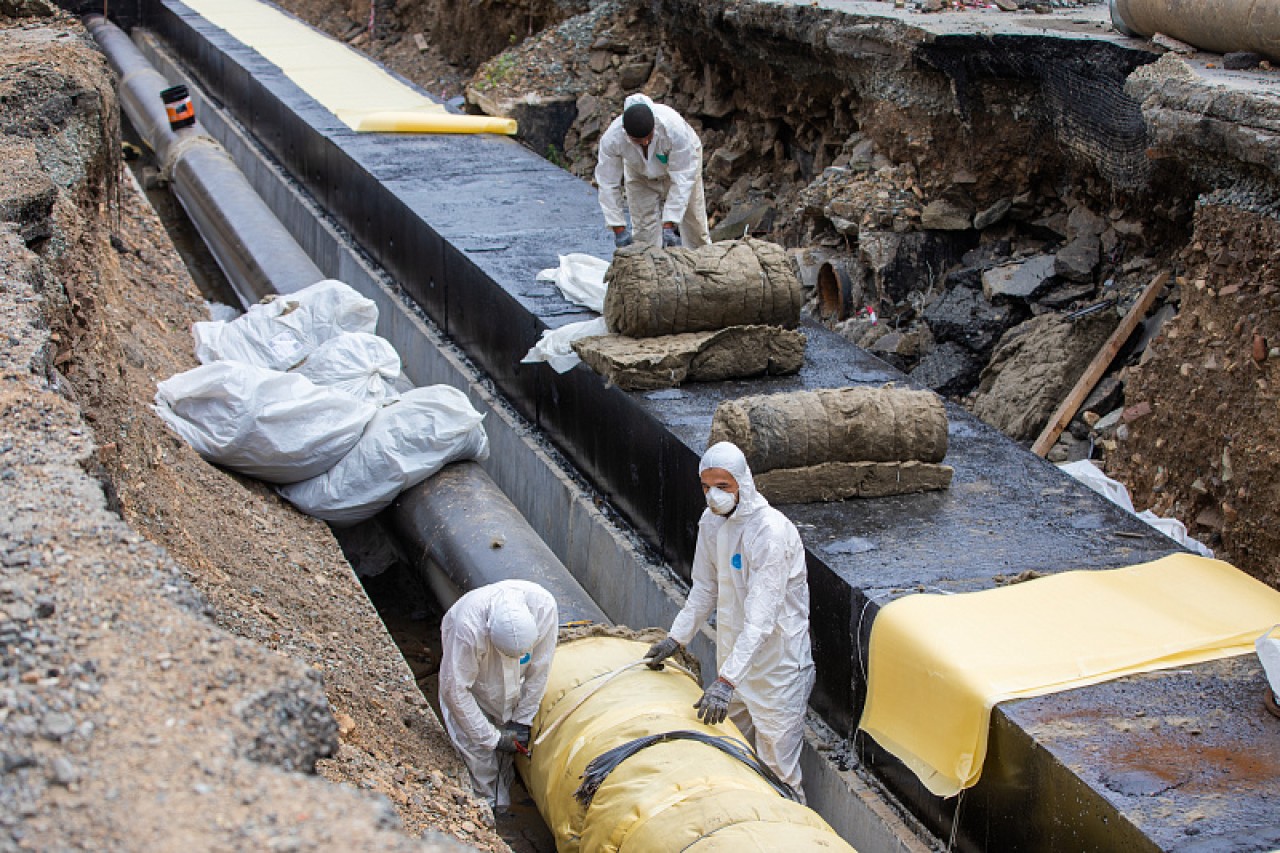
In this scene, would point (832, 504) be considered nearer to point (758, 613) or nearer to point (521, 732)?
point (758, 613)

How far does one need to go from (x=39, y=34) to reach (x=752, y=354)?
272 inches

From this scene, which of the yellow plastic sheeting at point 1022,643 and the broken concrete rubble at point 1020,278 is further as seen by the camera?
the broken concrete rubble at point 1020,278

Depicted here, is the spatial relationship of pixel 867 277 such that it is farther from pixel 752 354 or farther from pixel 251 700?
pixel 251 700

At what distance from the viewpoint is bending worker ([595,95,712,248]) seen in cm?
836

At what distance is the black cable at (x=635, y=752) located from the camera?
4.96 m

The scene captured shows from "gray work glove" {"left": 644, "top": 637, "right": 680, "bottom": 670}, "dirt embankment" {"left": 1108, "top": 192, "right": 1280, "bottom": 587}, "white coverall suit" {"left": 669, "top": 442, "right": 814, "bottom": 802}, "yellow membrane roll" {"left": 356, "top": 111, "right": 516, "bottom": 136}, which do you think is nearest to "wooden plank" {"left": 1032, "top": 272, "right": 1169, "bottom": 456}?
"dirt embankment" {"left": 1108, "top": 192, "right": 1280, "bottom": 587}

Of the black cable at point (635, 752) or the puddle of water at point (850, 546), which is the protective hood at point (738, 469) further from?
the black cable at point (635, 752)

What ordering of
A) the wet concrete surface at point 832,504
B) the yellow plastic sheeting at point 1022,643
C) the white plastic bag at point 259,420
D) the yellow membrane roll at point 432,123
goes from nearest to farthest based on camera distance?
the wet concrete surface at point 832,504 < the yellow plastic sheeting at point 1022,643 < the white plastic bag at point 259,420 < the yellow membrane roll at point 432,123

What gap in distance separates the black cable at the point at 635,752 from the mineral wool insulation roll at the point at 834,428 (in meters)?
1.50

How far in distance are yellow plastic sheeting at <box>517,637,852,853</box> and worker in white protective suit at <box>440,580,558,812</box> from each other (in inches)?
4.2

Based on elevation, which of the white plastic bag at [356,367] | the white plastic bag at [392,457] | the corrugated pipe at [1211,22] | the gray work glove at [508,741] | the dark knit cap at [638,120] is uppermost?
the corrugated pipe at [1211,22]

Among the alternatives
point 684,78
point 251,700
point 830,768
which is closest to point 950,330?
point 830,768

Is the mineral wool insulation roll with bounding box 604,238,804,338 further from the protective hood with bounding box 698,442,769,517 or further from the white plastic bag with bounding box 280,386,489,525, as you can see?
the protective hood with bounding box 698,442,769,517

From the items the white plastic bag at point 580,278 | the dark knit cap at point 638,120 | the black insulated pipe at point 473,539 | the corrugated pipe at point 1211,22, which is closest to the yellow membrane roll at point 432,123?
the white plastic bag at point 580,278
